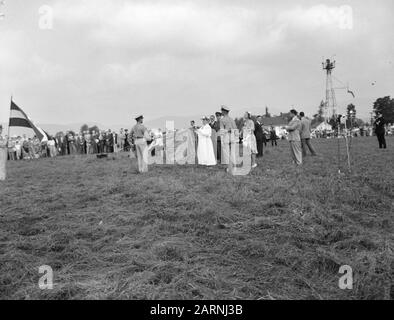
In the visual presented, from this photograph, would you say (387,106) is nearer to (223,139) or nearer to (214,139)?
(214,139)

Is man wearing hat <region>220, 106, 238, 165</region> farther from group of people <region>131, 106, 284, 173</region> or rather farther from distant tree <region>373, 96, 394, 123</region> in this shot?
distant tree <region>373, 96, 394, 123</region>

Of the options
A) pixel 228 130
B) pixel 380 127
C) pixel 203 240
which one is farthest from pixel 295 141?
pixel 203 240

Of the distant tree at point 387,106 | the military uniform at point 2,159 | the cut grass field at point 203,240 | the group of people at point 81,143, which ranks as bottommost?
the cut grass field at point 203,240

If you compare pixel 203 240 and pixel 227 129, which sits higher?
pixel 227 129

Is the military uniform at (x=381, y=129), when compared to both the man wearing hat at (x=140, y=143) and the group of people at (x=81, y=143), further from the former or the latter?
the group of people at (x=81, y=143)

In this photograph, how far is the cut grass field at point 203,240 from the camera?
423cm

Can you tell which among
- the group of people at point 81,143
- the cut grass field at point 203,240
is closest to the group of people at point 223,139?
the cut grass field at point 203,240

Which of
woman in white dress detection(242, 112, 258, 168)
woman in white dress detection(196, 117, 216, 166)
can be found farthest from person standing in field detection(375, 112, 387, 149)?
woman in white dress detection(196, 117, 216, 166)

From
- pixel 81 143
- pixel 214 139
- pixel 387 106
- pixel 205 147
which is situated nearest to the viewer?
pixel 205 147

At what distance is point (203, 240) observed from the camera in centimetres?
588

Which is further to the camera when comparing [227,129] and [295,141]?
[295,141]

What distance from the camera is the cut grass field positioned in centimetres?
423

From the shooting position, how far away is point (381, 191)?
9.17 metres
